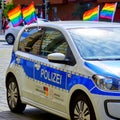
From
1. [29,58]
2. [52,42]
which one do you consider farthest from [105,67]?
[29,58]

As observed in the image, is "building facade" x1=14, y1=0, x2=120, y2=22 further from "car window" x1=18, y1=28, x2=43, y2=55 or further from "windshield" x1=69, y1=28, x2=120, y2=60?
"windshield" x1=69, y1=28, x2=120, y2=60

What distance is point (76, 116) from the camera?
7.05 metres

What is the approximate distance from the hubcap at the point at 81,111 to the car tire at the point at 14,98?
2.15 metres

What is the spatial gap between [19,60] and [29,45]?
33 centimetres

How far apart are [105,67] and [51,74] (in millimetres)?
1119

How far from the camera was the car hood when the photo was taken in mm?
6634

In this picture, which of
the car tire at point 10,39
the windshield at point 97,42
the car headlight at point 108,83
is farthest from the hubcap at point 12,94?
the car tire at point 10,39

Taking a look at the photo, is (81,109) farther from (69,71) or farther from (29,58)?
(29,58)

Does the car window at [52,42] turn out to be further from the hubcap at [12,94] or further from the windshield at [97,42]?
the hubcap at [12,94]

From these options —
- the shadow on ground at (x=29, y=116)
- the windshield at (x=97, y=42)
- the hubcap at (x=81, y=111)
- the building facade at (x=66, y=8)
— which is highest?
the windshield at (x=97, y=42)

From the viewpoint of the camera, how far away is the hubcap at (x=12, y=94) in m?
9.13

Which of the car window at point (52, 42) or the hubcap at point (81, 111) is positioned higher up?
the car window at point (52, 42)

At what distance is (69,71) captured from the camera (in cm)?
719

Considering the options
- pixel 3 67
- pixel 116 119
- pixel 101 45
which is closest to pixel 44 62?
pixel 101 45
